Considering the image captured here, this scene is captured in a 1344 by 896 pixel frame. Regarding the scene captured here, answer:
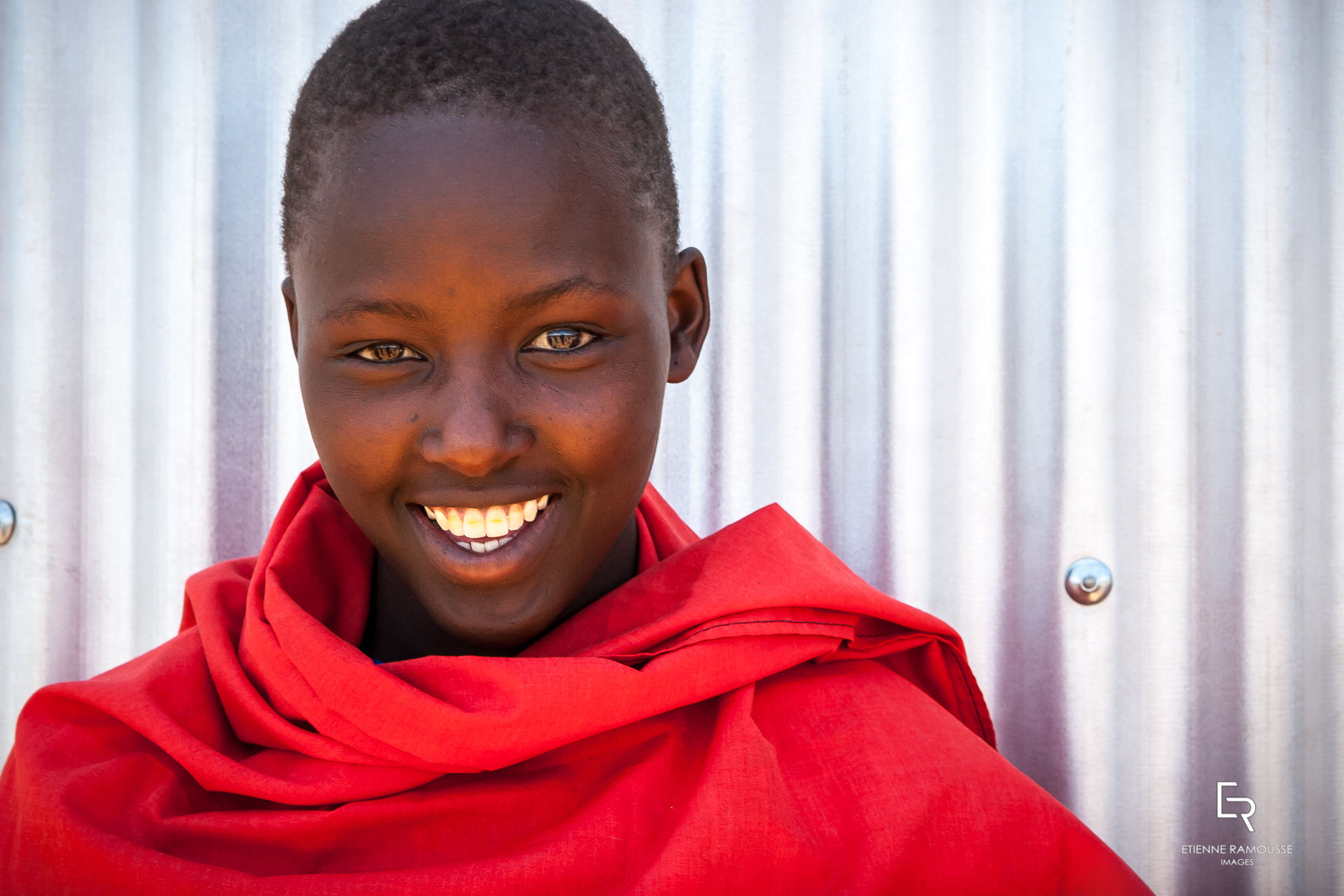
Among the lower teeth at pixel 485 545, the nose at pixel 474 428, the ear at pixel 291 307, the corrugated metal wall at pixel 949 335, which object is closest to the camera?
the nose at pixel 474 428

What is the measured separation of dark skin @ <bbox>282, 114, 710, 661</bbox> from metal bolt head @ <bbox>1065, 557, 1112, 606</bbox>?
1041 millimetres

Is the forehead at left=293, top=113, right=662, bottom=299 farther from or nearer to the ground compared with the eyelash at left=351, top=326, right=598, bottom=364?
farther from the ground

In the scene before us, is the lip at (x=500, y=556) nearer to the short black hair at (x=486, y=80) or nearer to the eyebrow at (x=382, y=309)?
the eyebrow at (x=382, y=309)

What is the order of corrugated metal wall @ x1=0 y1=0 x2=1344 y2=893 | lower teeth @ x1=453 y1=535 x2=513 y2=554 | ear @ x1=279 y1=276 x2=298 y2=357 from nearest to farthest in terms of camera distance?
lower teeth @ x1=453 y1=535 x2=513 y2=554 → ear @ x1=279 y1=276 x2=298 y2=357 → corrugated metal wall @ x1=0 y1=0 x2=1344 y2=893

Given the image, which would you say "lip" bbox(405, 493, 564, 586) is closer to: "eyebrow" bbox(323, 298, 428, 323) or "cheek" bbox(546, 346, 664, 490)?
"cheek" bbox(546, 346, 664, 490)

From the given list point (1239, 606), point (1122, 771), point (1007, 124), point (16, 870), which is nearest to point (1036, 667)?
point (1122, 771)

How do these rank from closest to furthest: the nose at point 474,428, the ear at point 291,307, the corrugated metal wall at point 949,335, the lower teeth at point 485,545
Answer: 1. the nose at point 474,428
2. the lower teeth at point 485,545
3. the ear at point 291,307
4. the corrugated metal wall at point 949,335

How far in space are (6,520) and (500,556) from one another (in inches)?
53.4

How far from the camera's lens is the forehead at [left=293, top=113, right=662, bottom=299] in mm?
1051

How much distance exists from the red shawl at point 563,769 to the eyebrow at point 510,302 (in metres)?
0.39

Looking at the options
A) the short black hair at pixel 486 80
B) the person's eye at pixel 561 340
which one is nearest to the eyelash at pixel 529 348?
the person's eye at pixel 561 340

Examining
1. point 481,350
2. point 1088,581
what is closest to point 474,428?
point 481,350

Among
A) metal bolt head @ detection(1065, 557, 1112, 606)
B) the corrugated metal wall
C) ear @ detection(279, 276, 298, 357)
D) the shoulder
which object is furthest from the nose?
metal bolt head @ detection(1065, 557, 1112, 606)

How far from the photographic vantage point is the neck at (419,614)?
51.4 inches
